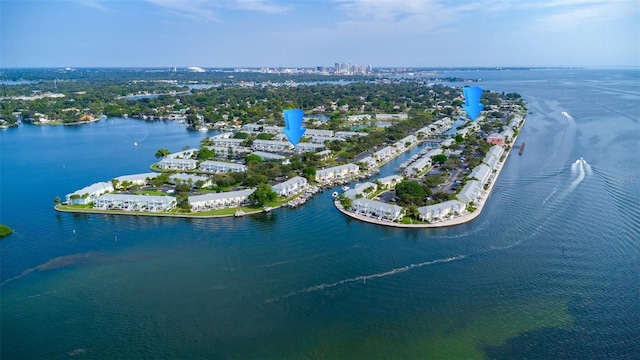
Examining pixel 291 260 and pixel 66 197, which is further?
pixel 66 197

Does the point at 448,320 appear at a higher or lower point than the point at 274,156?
lower

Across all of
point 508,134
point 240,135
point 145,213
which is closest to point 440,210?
point 145,213

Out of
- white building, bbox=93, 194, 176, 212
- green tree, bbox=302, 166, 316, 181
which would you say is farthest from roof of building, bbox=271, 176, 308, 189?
white building, bbox=93, 194, 176, 212

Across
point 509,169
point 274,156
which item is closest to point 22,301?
point 274,156

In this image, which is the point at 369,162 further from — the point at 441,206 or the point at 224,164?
the point at 441,206

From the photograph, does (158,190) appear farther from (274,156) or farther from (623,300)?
(623,300)

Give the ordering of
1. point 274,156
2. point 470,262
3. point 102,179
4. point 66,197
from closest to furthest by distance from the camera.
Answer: point 470,262 < point 66,197 < point 102,179 < point 274,156

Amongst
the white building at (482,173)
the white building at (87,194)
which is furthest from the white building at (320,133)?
the white building at (87,194)
